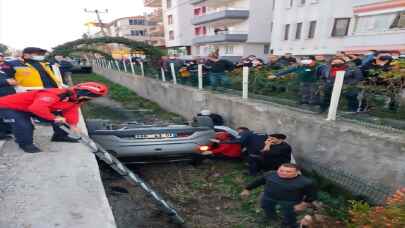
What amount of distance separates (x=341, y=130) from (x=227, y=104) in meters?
3.28

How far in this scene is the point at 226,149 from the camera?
17.7 ft

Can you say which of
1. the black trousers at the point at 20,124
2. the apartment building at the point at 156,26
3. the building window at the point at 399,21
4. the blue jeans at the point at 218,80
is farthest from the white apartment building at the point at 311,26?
the apartment building at the point at 156,26

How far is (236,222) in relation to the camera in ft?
12.3

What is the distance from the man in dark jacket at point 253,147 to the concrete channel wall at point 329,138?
686 millimetres

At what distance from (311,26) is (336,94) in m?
18.7

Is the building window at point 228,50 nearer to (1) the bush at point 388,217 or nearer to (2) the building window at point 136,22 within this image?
(1) the bush at point 388,217

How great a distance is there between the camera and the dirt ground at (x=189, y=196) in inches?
148

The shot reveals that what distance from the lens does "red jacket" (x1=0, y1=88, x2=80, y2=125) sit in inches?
127

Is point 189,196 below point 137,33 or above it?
below

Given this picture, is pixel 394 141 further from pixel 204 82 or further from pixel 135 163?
pixel 204 82

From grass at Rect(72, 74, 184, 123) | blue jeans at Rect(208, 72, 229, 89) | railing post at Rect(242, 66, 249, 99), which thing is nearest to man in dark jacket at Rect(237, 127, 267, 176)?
railing post at Rect(242, 66, 249, 99)

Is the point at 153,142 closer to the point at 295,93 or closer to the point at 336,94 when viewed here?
the point at 295,93

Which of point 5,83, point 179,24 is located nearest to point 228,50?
point 179,24

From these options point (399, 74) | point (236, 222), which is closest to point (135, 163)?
point (236, 222)
